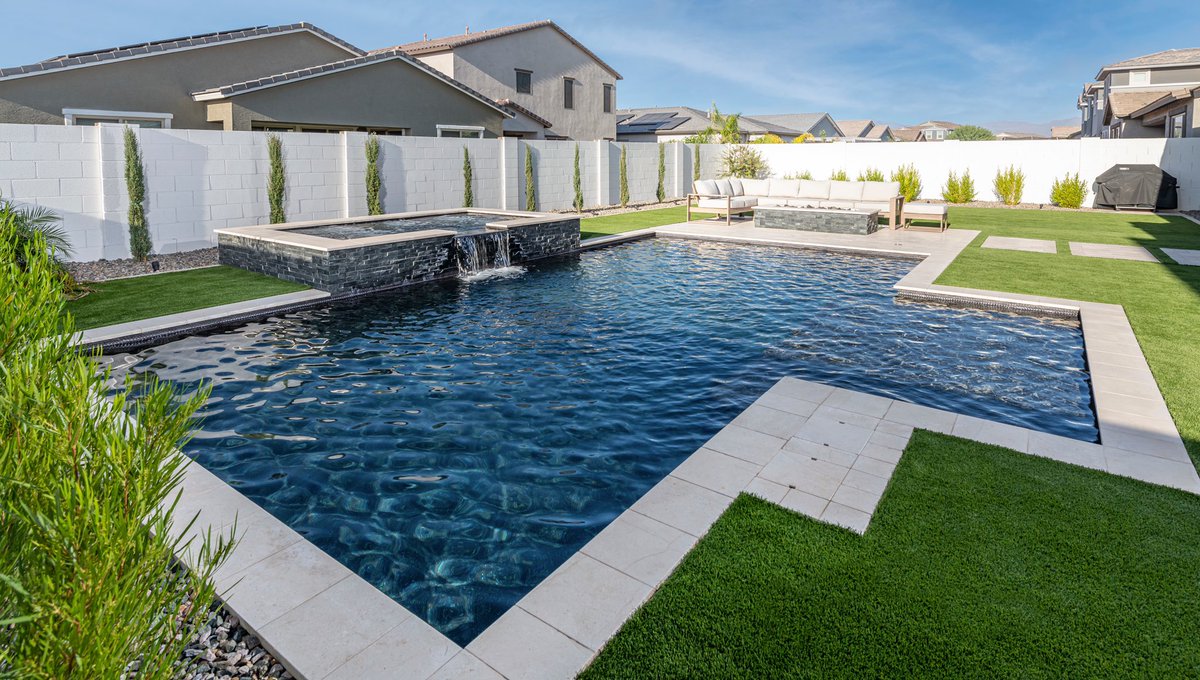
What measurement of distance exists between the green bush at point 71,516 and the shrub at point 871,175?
24950mm

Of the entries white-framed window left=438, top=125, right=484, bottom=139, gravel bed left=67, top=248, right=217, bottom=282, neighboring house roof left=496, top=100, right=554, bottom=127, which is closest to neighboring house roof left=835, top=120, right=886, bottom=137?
neighboring house roof left=496, top=100, right=554, bottom=127

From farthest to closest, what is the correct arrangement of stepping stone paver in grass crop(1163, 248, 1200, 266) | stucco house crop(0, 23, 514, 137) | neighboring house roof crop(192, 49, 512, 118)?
neighboring house roof crop(192, 49, 512, 118) → stucco house crop(0, 23, 514, 137) → stepping stone paver in grass crop(1163, 248, 1200, 266)

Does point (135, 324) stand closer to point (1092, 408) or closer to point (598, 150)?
point (1092, 408)

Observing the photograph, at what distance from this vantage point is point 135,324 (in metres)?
7.55

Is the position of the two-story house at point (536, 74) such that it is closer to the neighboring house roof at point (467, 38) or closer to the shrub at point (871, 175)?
the neighboring house roof at point (467, 38)

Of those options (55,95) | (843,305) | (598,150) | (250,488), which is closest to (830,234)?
(843,305)

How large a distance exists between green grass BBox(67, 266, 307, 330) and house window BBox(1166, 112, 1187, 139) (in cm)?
2891

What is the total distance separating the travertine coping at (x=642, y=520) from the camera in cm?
281

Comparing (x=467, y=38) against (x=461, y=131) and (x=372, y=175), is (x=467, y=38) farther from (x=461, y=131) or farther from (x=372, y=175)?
(x=372, y=175)

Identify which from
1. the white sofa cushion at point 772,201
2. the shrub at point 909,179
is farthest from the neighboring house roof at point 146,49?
the shrub at point 909,179

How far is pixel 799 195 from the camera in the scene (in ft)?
59.4

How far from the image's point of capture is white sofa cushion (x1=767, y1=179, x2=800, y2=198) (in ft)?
59.9

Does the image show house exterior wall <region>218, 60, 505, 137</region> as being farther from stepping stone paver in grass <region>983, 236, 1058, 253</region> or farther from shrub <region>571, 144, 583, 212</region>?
stepping stone paver in grass <region>983, 236, 1058, 253</region>

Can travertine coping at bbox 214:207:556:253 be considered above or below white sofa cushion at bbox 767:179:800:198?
below
